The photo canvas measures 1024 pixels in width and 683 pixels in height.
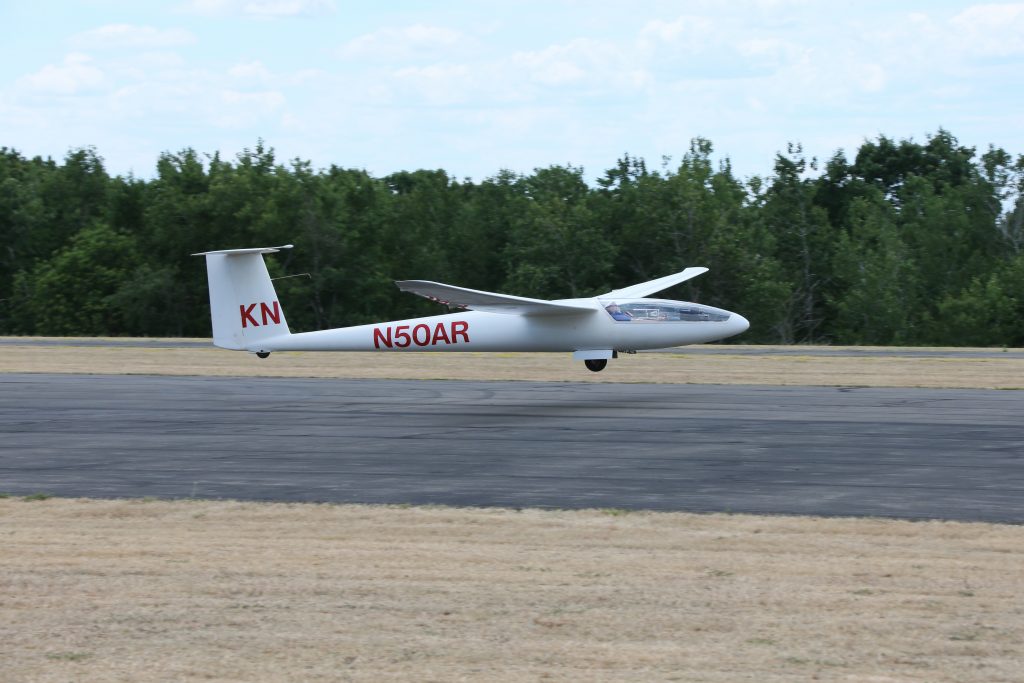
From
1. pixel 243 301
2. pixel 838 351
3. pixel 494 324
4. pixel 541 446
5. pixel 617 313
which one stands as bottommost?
pixel 541 446

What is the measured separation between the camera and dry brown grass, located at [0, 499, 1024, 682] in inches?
295

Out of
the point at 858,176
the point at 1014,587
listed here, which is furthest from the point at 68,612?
the point at 858,176

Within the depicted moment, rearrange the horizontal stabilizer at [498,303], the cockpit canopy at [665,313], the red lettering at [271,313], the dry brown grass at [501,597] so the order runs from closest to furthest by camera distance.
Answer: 1. the dry brown grass at [501,597]
2. the horizontal stabilizer at [498,303]
3. the cockpit canopy at [665,313]
4. the red lettering at [271,313]

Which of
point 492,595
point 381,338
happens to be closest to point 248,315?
point 381,338

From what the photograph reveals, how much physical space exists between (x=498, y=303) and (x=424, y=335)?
237 centimetres

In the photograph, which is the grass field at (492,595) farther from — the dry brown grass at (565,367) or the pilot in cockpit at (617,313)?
the dry brown grass at (565,367)

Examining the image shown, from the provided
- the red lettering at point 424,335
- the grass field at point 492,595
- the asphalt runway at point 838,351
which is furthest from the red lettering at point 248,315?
the grass field at point 492,595

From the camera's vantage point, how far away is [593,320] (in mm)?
26594

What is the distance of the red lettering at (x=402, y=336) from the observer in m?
27.6

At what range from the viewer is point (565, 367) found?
3369cm

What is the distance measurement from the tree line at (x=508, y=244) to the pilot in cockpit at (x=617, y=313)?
1139 inches

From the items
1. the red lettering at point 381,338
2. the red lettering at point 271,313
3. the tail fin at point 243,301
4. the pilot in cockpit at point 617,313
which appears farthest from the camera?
the red lettering at point 271,313

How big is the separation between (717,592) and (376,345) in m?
19.2

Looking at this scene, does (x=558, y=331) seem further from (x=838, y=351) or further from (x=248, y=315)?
(x=838, y=351)
